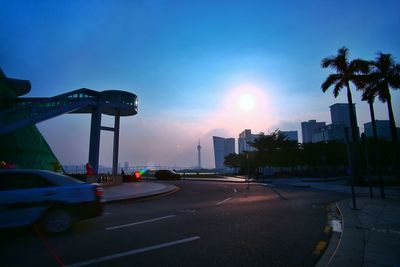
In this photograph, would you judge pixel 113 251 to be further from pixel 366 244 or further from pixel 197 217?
pixel 366 244

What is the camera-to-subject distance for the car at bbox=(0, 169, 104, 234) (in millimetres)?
6695

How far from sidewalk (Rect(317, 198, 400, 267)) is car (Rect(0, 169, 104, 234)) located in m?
5.73

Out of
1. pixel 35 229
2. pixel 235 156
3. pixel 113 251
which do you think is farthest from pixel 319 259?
pixel 235 156

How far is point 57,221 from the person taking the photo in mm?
7160

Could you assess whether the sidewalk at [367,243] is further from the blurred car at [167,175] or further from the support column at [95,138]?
the blurred car at [167,175]

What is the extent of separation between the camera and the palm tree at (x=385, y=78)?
24094mm

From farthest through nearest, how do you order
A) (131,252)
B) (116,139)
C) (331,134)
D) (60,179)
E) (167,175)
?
(331,134) < (167,175) < (116,139) < (60,179) < (131,252)

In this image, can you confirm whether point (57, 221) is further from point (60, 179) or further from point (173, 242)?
point (173, 242)

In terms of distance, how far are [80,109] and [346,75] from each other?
32.4 meters

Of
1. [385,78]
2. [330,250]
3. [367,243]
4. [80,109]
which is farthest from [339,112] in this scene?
[330,250]

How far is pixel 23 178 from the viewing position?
713cm

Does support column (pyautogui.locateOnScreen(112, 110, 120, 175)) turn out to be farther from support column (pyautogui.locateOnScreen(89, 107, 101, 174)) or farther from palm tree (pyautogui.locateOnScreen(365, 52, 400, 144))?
palm tree (pyautogui.locateOnScreen(365, 52, 400, 144))

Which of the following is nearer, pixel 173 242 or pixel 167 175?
pixel 173 242

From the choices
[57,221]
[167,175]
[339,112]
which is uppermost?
[339,112]
